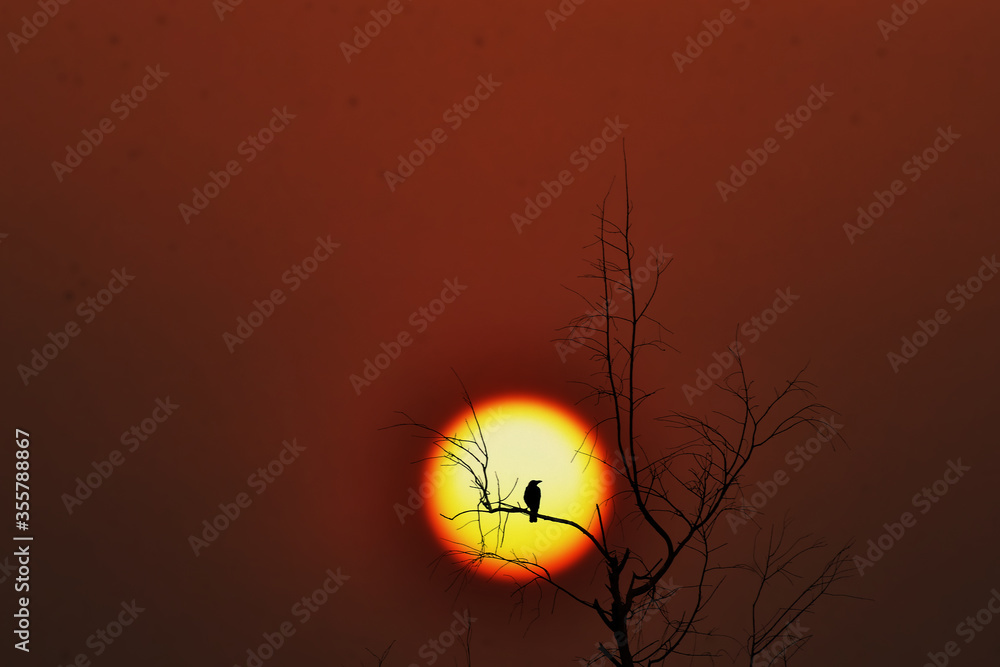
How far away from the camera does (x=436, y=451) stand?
221 inches

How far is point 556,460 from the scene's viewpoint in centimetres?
540

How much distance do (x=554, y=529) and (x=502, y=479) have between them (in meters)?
0.53

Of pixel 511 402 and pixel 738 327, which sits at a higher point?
pixel 738 327

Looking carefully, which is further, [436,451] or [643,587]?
[436,451]

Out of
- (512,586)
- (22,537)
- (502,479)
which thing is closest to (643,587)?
(502,479)

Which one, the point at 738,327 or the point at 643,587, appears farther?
the point at 738,327

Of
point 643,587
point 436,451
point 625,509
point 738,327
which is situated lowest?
point 643,587

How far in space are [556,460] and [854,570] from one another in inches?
85.8

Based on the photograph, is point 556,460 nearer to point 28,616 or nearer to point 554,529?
point 554,529

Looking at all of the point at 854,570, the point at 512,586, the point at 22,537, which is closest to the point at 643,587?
the point at 512,586

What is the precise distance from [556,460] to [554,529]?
1.58ft

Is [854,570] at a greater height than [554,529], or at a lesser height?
greater

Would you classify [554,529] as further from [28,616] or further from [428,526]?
[28,616]

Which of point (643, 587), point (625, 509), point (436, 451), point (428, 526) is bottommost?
point (643, 587)
